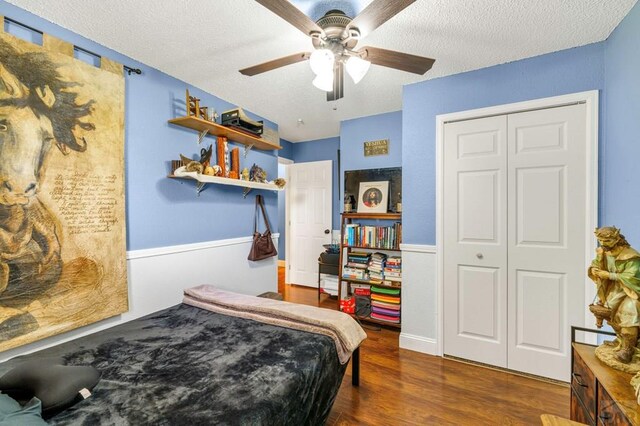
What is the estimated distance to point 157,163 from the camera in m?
2.31

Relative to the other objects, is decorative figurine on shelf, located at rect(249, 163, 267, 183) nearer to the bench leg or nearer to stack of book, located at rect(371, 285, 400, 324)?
Result: stack of book, located at rect(371, 285, 400, 324)

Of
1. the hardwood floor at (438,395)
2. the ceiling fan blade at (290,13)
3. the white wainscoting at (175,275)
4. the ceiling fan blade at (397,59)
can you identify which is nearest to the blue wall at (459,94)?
the ceiling fan blade at (397,59)

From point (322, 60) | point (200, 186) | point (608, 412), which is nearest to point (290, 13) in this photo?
point (322, 60)

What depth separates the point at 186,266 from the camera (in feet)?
8.29

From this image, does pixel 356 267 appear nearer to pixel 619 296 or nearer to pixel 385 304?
pixel 385 304

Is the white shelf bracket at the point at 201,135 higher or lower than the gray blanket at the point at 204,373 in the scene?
higher

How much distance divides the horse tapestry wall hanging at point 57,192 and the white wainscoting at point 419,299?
7.70 feet

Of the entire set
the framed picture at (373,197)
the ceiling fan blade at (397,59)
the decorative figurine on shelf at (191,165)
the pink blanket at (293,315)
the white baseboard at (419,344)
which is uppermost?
the ceiling fan blade at (397,59)

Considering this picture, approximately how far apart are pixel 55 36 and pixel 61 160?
792 millimetres

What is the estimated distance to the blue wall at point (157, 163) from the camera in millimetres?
2121

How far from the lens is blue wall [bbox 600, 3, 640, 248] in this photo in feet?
5.15

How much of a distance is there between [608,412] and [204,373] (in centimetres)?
162

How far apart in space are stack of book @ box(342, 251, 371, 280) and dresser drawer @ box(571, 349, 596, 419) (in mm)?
1982

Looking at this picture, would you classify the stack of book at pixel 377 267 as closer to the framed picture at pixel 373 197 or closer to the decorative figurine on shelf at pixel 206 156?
the framed picture at pixel 373 197
